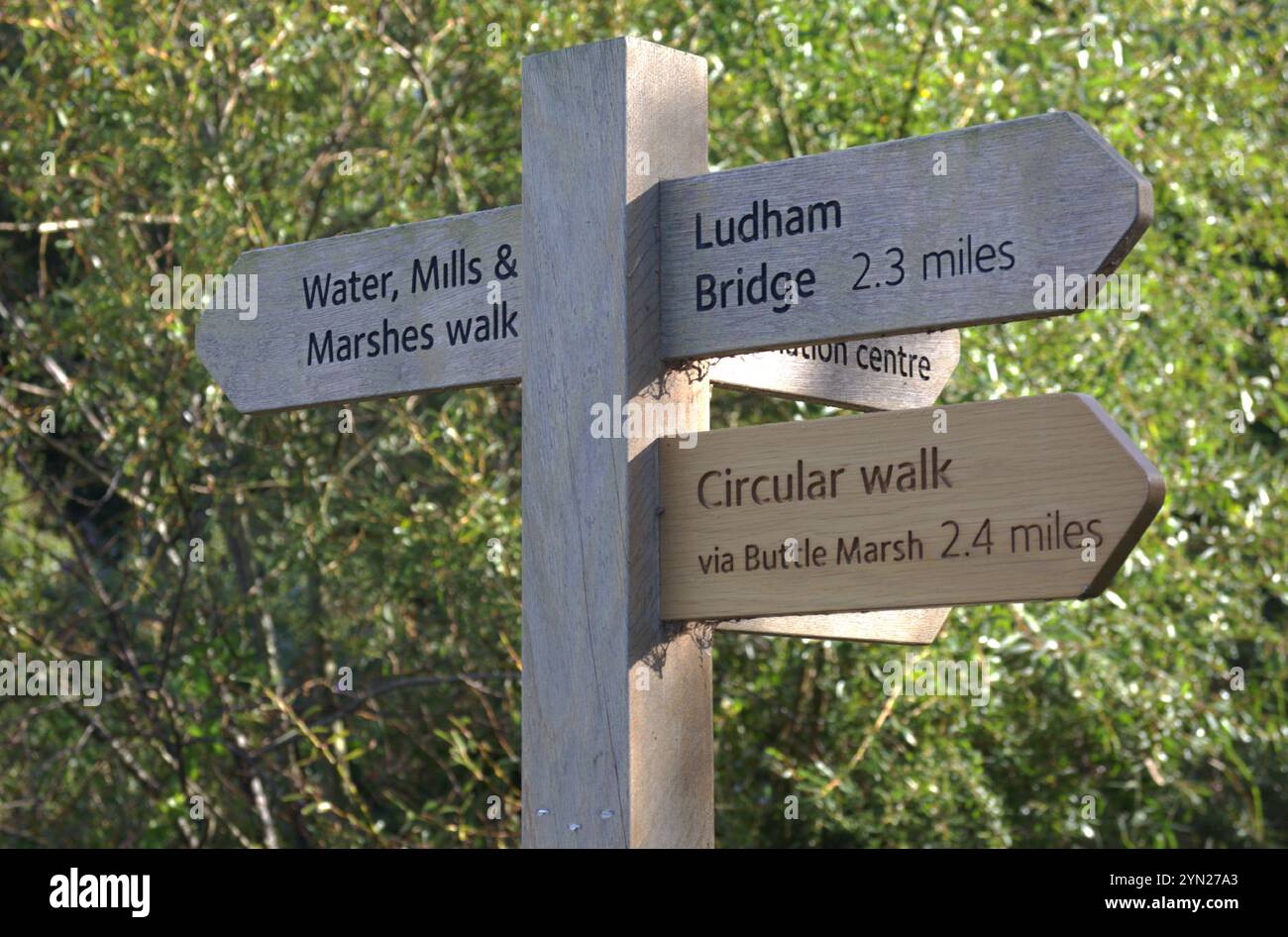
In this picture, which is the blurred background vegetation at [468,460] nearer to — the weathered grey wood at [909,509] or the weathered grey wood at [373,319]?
the weathered grey wood at [373,319]

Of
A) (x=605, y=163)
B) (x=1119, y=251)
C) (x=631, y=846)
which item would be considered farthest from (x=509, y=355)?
(x=1119, y=251)

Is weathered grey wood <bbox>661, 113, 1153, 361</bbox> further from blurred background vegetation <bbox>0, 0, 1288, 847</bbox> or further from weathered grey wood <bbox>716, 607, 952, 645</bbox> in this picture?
blurred background vegetation <bbox>0, 0, 1288, 847</bbox>

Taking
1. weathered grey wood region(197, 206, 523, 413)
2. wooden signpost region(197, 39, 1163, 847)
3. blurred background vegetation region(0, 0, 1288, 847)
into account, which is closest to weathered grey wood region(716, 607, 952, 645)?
wooden signpost region(197, 39, 1163, 847)

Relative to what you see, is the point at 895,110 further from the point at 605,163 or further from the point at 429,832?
the point at 605,163

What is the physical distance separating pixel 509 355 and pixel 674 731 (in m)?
0.55

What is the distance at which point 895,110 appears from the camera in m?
4.86

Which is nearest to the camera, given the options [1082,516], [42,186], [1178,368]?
[1082,516]

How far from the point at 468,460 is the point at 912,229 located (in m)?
2.81

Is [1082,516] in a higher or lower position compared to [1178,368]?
lower

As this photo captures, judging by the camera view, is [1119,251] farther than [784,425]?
No

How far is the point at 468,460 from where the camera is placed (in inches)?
189

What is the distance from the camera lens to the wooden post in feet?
7.10

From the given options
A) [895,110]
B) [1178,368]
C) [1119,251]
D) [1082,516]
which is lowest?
[1082,516]

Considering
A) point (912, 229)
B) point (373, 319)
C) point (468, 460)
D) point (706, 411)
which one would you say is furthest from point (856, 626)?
point (468, 460)
